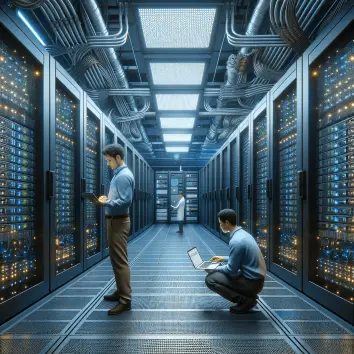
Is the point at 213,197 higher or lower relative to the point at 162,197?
higher

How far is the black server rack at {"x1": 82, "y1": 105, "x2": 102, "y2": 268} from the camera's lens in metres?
5.59

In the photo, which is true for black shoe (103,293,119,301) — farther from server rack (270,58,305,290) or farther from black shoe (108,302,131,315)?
server rack (270,58,305,290)

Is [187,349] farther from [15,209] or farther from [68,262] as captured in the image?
[68,262]

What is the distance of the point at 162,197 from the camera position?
18.3 m

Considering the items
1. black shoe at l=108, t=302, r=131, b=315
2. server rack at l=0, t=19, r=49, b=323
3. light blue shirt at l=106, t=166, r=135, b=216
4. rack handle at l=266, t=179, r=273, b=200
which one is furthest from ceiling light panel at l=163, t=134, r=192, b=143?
black shoe at l=108, t=302, r=131, b=315

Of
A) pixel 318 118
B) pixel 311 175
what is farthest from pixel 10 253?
pixel 318 118

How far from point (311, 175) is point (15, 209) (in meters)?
3.00

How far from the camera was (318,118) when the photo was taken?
12.4 ft

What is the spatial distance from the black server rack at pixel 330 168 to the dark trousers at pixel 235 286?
0.70 metres

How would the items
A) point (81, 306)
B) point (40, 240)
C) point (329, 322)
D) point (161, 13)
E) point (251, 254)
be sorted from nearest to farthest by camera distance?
point (329, 322)
point (251, 254)
point (81, 306)
point (40, 240)
point (161, 13)

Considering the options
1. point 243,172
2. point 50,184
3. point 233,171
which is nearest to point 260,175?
point 243,172

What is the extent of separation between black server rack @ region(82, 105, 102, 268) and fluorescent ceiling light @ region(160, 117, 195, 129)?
12.4 ft

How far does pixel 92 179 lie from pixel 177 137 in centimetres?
701

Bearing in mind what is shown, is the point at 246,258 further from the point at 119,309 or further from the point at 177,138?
the point at 177,138
